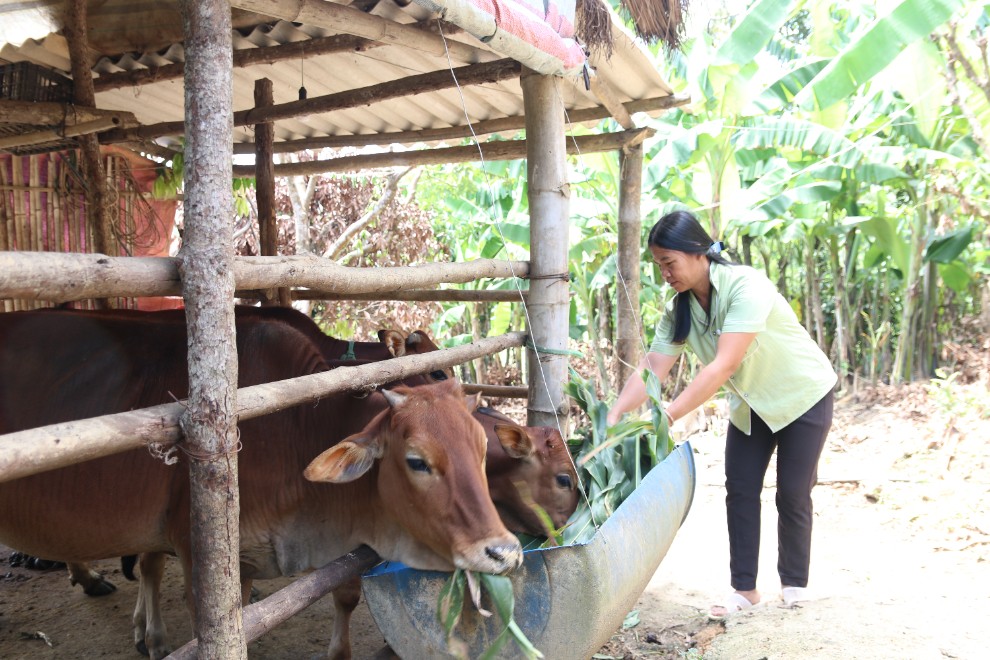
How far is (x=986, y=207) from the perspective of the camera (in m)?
8.62

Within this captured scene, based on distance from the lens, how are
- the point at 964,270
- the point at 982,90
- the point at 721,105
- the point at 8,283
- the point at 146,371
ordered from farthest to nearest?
the point at 964,270
the point at 721,105
the point at 982,90
the point at 146,371
the point at 8,283

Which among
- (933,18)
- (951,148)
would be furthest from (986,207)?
(933,18)

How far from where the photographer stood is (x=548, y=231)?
4.02m

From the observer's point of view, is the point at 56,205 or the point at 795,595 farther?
the point at 56,205

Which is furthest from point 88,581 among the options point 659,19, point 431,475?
point 659,19

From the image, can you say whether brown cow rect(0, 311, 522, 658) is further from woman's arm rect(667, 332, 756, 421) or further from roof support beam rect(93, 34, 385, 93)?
roof support beam rect(93, 34, 385, 93)

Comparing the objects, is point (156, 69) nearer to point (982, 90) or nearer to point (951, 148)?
point (982, 90)

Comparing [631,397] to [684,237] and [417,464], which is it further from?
[417,464]

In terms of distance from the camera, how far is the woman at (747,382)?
12.3ft

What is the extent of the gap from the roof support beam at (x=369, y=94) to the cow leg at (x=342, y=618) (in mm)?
2328

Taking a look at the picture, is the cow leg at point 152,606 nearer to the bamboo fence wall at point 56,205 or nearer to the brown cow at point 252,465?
the brown cow at point 252,465

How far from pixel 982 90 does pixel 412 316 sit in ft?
22.3

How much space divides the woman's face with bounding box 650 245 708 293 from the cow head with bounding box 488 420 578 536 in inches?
40.5

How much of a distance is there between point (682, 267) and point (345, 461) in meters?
1.96
